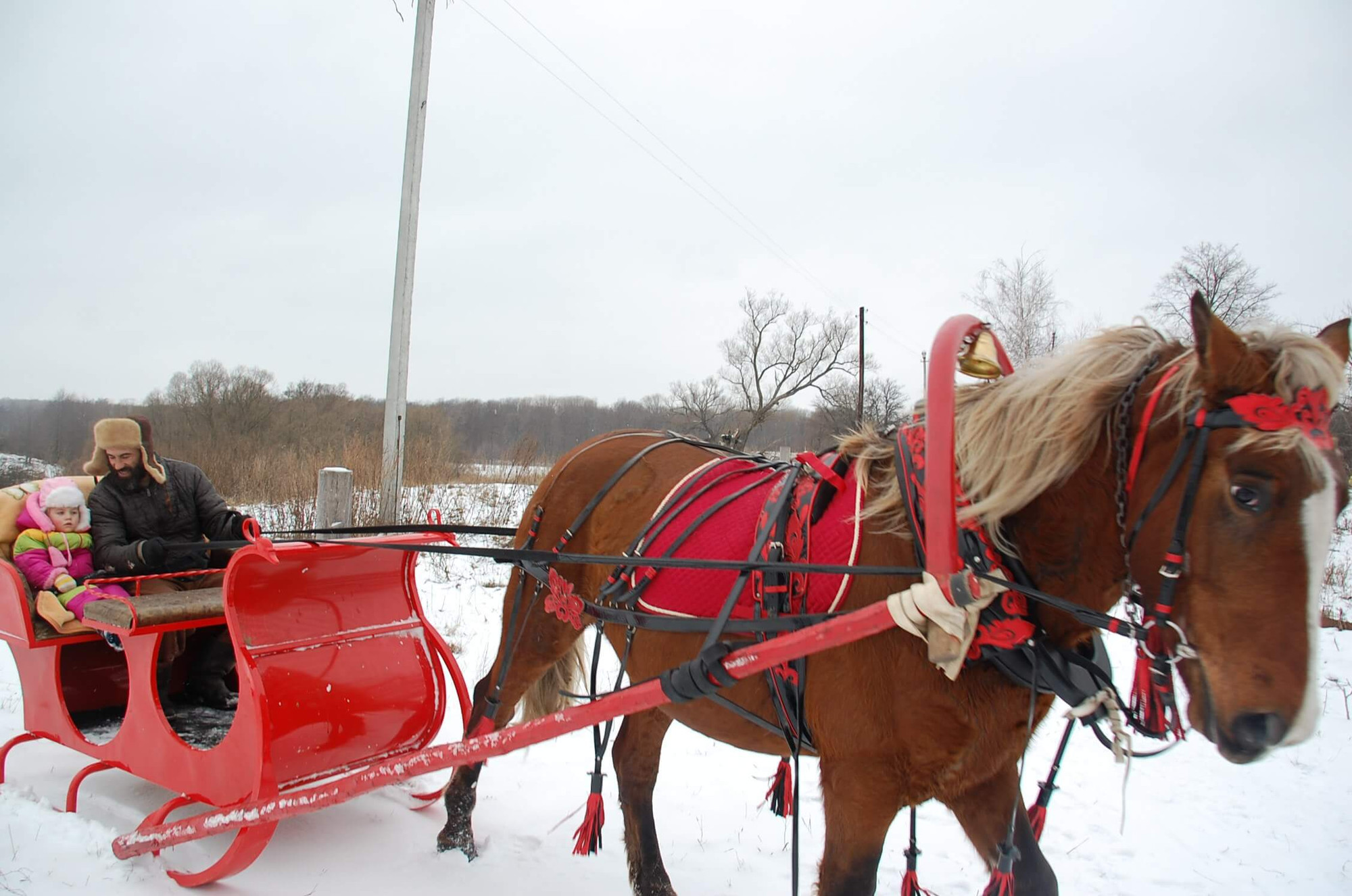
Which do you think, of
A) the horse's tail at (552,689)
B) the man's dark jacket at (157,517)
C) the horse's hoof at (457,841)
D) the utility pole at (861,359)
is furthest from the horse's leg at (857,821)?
the utility pole at (861,359)

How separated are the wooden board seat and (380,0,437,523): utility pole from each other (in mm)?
3893

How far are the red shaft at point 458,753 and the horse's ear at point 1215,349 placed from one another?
82 cm

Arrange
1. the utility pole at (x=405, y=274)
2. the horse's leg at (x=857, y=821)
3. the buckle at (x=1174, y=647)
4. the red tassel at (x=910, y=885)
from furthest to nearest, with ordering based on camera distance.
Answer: the utility pole at (x=405, y=274), the red tassel at (x=910, y=885), the horse's leg at (x=857, y=821), the buckle at (x=1174, y=647)

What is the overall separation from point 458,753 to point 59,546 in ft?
8.34

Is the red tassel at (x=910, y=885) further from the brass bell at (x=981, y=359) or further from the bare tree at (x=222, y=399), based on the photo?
the bare tree at (x=222, y=399)

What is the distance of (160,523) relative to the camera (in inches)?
160

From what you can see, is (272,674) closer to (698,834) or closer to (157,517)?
(157,517)

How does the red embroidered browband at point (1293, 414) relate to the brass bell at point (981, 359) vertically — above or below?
below

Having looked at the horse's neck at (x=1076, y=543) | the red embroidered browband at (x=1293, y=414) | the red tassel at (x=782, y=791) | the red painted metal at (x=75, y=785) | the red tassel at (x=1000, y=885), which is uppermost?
the red embroidered browband at (x=1293, y=414)

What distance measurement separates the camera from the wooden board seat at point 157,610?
10.2 feet

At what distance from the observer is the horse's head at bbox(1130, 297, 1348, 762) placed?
4.37ft

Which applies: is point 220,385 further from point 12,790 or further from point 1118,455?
point 1118,455

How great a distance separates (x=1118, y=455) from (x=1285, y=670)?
0.49 m

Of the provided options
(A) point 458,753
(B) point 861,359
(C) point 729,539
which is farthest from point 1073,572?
(B) point 861,359
